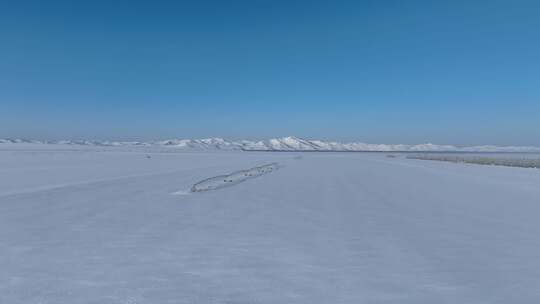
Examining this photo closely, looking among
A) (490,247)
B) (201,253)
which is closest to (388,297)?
(201,253)

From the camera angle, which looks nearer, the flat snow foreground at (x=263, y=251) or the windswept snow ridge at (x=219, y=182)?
the flat snow foreground at (x=263, y=251)

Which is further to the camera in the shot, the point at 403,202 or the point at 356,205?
the point at 403,202

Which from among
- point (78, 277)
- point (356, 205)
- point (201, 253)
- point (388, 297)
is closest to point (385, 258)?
point (388, 297)

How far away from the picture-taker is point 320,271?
552 centimetres

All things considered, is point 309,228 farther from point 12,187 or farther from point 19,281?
point 12,187

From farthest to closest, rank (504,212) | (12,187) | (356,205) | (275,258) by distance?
(12,187) → (356,205) → (504,212) → (275,258)

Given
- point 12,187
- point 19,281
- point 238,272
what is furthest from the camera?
point 12,187

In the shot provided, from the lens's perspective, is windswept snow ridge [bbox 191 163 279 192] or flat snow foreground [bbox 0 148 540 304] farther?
windswept snow ridge [bbox 191 163 279 192]

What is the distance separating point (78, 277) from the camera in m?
5.09

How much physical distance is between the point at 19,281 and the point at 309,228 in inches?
195

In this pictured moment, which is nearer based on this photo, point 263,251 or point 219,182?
point 263,251

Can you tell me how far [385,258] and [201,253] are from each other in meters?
2.51

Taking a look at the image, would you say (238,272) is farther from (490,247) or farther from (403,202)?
(403,202)

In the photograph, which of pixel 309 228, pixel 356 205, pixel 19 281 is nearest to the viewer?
pixel 19 281
